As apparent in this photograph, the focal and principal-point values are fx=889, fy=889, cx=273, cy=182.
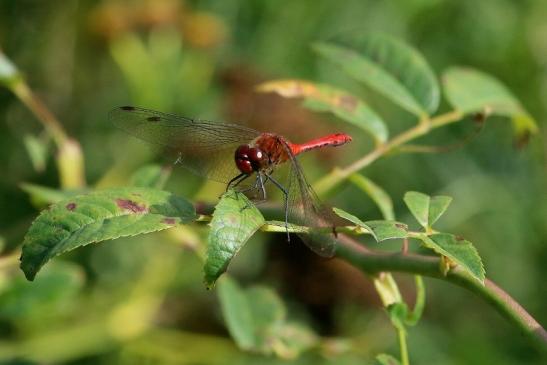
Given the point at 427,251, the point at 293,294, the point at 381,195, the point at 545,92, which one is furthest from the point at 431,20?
the point at 427,251

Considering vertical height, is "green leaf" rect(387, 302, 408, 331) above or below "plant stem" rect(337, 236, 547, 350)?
below

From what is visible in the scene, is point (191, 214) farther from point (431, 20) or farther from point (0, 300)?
point (431, 20)

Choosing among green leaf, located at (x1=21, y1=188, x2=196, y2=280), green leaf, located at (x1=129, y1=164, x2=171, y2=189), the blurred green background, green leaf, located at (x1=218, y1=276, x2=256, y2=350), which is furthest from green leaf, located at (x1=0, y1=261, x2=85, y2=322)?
green leaf, located at (x1=21, y1=188, x2=196, y2=280)

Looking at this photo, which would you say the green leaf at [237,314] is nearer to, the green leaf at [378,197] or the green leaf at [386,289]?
the green leaf at [378,197]

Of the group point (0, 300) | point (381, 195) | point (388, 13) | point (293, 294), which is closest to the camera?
point (381, 195)

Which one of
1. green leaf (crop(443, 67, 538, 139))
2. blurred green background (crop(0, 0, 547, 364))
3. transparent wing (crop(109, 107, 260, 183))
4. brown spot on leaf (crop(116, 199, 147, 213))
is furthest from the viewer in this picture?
blurred green background (crop(0, 0, 547, 364))

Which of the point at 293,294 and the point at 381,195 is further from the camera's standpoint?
the point at 293,294

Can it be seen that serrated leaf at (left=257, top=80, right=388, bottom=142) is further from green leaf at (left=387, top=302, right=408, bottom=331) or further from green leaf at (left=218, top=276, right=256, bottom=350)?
green leaf at (left=387, top=302, right=408, bottom=331)
